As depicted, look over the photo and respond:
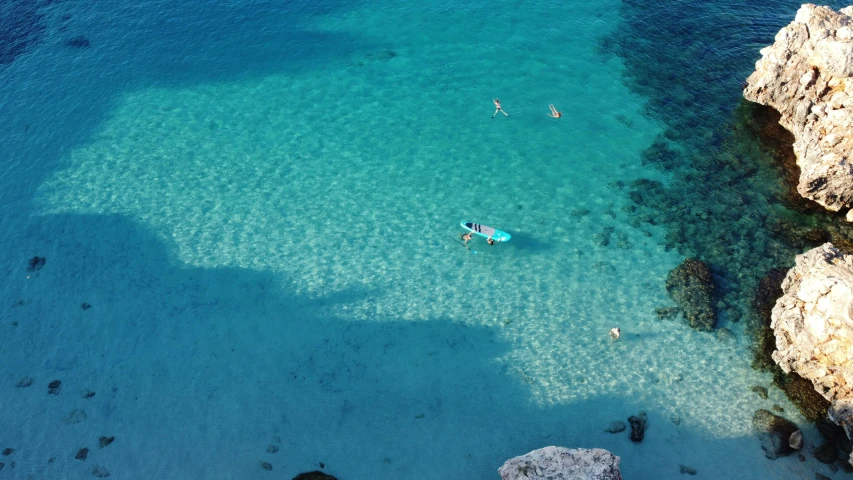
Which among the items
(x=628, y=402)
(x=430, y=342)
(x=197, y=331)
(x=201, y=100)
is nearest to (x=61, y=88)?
(x=201, y=100)

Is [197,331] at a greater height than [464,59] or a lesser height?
lesser

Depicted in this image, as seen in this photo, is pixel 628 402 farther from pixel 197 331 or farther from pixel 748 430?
pixel 197 331

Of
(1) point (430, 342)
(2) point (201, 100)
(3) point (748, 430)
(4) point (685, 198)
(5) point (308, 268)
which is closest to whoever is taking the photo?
(3) point (748, 430)

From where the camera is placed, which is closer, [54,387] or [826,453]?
[826,453]

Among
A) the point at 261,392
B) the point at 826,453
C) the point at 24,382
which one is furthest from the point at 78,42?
the point at 826,453

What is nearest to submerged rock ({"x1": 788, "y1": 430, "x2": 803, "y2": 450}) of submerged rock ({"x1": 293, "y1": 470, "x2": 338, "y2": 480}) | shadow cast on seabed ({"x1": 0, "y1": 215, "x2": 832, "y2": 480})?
shadow cast on seabed ({"x1": 0, "y1": 215, "x2": 832, "y2": 480})

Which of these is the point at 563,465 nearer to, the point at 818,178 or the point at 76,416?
the point at 76,416
